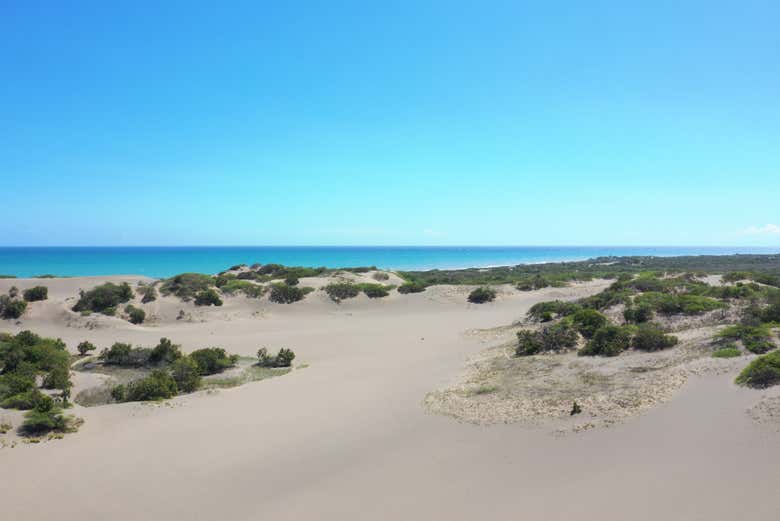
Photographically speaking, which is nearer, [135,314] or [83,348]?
Answer: [83,348]

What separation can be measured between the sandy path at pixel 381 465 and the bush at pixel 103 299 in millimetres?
17568

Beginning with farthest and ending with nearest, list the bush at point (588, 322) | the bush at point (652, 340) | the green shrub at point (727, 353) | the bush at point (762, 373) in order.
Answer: the bush at point (588, 322), the bush at point (652, 340), the green shrub at point (727, 353), the bush at point (762, 373)

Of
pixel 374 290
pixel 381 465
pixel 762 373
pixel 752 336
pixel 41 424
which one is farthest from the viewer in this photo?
pixel 374 290

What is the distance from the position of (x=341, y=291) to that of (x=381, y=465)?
932 inches

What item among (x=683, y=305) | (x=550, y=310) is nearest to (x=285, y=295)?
(x=550, y=310)

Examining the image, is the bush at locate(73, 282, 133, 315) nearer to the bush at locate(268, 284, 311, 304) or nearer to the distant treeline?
the bush at locate(268, 284, 311, 304)

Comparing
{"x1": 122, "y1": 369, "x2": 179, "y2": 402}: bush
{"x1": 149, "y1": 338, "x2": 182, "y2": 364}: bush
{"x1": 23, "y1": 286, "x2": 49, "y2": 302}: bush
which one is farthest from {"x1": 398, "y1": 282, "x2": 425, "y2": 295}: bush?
{"x1": 122, "y1": 369, "x2": 179, "y2": 402}: bush

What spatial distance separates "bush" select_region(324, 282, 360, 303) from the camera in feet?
99.9

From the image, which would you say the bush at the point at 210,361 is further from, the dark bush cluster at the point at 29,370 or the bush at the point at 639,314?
the bush at the point at 639,314

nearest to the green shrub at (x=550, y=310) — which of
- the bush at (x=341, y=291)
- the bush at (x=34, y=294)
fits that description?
the bush at (x=341, y=291)

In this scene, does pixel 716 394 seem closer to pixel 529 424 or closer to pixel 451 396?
pixel 529 424

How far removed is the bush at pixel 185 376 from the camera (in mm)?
12398

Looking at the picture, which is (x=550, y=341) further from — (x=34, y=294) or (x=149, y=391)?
(x=34, y=294)

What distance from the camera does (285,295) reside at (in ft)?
96.9
